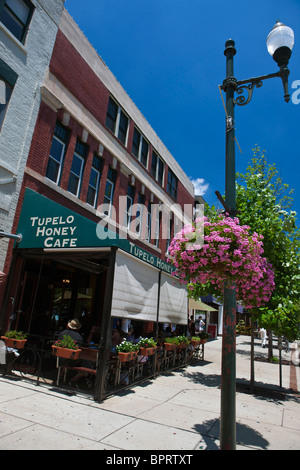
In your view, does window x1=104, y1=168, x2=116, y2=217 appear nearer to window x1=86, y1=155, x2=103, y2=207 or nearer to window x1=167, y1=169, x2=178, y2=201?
window x1=86, y1=155, x2=103, y2=207

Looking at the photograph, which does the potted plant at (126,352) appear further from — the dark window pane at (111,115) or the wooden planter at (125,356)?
the dark window pane at (111,115)

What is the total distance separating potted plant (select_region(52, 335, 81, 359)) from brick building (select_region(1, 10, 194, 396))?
2.16 feet

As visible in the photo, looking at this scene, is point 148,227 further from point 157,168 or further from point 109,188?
point 109,188

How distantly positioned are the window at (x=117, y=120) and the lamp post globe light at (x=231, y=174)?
34.4ft

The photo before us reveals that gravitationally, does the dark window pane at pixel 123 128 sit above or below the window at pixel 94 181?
above

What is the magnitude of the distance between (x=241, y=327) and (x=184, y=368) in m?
29.7

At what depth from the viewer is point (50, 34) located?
434 inches

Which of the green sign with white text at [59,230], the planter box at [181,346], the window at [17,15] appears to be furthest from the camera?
the planter box at [181,346]

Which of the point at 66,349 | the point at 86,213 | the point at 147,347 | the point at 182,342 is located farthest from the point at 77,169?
the point at 182,342

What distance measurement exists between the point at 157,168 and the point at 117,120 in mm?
5221

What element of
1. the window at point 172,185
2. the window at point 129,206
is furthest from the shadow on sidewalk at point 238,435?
the window at point 172,185

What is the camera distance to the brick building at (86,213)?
7957 millimetres
